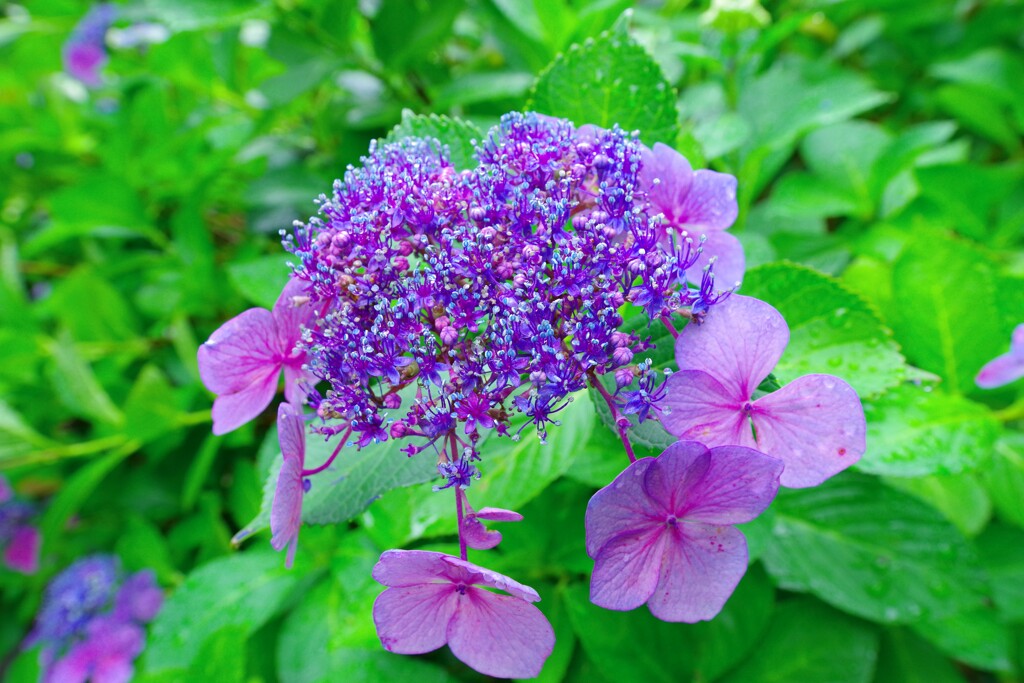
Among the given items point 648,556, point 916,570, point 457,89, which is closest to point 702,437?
point 648,556

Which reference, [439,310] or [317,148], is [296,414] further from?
[317,148]

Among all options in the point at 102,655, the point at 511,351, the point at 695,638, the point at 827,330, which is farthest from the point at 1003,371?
the point at 102,655

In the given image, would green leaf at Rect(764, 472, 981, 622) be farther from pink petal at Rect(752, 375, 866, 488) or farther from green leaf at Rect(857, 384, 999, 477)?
pink petal at Rect(752, 375, 866, 488)

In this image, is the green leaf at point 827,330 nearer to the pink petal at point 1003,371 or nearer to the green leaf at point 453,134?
the pink petal at point 1003,371

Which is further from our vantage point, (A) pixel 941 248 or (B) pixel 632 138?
(A) pixel 941 248

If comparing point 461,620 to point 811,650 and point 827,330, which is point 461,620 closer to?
point 827,330

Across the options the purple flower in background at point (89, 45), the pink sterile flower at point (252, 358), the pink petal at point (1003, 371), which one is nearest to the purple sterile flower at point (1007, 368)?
the pink petal at point (1003, 371)

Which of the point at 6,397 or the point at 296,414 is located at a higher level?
the point at 296,414
